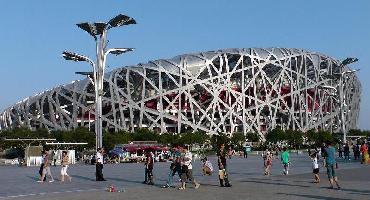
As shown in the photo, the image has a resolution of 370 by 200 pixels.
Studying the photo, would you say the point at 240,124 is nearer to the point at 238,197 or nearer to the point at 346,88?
the point at 346,88

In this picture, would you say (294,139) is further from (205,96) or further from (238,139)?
(205,96)

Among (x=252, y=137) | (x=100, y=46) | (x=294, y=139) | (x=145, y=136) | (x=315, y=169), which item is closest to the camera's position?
(x=315, y=169)

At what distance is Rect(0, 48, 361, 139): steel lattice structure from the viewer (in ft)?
305

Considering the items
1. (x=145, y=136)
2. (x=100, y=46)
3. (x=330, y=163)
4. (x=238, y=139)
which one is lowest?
(x=330, y=163)

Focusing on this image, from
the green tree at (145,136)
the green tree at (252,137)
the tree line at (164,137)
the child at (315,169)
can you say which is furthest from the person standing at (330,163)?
the green tree at (252,137)

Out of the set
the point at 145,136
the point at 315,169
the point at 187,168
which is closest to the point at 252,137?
the point at 145,136

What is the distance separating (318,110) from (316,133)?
15.6m

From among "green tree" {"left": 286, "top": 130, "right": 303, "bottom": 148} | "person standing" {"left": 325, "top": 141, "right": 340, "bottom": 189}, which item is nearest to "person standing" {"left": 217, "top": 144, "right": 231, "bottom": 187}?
"person standing" {"left": 325, "top": 141, "right": 340, "bottom": 189}

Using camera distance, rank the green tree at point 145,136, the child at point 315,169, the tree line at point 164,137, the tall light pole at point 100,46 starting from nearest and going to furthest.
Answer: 1. the child at point 315,169
2. the tall light pole at point 100,46
3. the tree line at point 164,137
4. the green tree at point 145,136

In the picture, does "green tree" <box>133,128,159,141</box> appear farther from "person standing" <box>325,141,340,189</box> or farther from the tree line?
"person standing" <box>325,141,340,189</box>

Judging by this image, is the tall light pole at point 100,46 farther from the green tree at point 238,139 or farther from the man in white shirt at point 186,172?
the green tree at point 238,139

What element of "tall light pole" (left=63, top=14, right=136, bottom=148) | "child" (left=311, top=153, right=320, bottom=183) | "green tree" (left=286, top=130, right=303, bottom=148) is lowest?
"child" (left=311, top=153, right=320, bottom=183)

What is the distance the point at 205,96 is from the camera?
97.7 meters

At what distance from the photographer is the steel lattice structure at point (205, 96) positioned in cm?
9281
